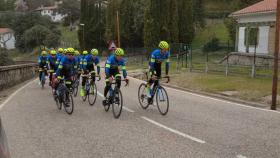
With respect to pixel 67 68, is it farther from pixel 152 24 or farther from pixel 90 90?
pixel 152 24

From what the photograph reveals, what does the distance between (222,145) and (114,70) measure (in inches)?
193

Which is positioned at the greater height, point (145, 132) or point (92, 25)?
point (92, 25)

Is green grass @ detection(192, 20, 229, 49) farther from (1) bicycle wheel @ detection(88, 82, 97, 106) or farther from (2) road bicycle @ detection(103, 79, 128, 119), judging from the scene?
(2) road bicycle @ detection(103, 79, 128, 119)

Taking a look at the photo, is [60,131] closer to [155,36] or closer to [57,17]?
[155,36]

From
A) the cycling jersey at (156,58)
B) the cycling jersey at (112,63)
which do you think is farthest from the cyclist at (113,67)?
the cycling jersey at (156,58)

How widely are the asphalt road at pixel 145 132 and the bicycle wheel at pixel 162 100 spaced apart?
232 mm

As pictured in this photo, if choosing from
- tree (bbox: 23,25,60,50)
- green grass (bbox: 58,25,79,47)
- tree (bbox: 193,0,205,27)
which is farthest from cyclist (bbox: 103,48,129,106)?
green grass (bbox: 58,25,79,47)

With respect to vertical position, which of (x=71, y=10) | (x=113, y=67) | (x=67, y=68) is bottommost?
(x=67, y=68)

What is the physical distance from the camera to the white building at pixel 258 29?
3119cm

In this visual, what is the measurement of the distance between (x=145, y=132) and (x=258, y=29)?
25766 mm

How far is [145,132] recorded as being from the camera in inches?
367

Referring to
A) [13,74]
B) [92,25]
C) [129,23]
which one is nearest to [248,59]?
[13,74]

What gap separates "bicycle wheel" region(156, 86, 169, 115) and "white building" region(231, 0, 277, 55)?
68.5ft

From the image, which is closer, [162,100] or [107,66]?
[107,66]
